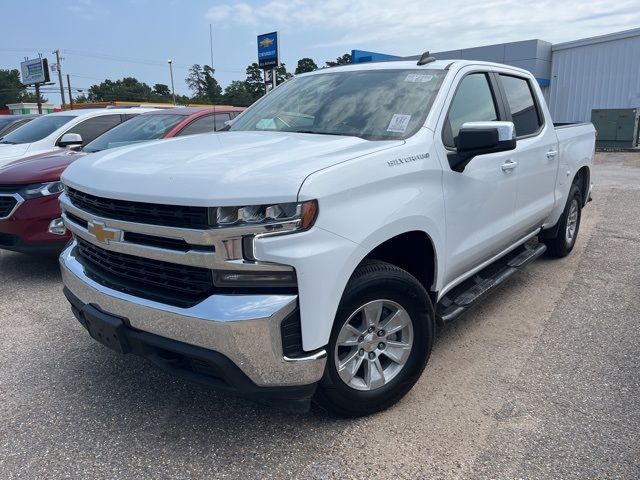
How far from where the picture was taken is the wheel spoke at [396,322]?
9.14 feet

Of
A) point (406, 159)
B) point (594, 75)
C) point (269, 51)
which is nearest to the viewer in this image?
point (406, 159)

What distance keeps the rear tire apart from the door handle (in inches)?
74.2

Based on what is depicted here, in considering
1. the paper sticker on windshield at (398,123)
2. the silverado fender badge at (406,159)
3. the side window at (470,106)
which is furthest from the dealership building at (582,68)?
the silverado fender badge at (406,159)

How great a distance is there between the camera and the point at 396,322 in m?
2.82

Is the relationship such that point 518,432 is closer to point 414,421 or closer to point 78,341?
point 414,421

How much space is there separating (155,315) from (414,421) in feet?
4.79

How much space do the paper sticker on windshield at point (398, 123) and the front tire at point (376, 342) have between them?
32.9 inches

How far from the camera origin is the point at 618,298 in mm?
4570

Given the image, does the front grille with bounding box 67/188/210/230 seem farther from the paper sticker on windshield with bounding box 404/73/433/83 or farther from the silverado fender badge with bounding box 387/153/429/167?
the paper sticker on windshield with bounding box 404/73/433/83

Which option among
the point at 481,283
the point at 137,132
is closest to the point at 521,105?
the point at 481,283

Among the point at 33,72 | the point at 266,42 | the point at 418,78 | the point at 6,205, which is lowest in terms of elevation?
the point at 6,205

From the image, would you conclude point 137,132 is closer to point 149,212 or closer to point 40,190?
point 40,190

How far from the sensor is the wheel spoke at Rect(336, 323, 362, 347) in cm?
255

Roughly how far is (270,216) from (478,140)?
54.5 inches
